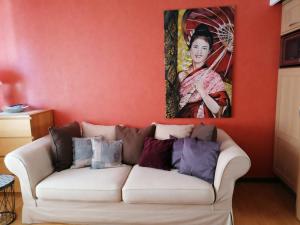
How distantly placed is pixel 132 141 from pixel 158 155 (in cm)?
36

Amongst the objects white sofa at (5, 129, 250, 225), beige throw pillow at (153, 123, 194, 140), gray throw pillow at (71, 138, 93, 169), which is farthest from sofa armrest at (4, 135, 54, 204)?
beige throw pillow at (153, 123, 194, 140)

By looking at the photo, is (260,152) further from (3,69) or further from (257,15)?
(3,69)

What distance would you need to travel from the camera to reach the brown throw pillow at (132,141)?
260 centimetres

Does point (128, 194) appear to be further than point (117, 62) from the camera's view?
No

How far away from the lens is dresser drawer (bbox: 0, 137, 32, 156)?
8.98 ft

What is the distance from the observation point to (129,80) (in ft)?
9.71

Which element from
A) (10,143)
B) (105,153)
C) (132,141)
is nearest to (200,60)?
(132,141)

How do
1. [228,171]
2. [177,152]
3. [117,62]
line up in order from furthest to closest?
[117,62] → [177,152] → [228,171]

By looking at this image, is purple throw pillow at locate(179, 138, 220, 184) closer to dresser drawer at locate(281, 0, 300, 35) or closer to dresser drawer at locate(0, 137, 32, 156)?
dresser drawer at locate(281, 0, 300, 35)

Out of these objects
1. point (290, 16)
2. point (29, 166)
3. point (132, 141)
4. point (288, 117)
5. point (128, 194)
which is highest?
point (290, 16)

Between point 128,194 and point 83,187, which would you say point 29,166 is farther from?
point 128,194

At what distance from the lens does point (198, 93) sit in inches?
113

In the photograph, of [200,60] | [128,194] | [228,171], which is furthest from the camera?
[200,60]

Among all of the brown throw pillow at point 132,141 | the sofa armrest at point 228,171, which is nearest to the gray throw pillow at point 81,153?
the brown throw pillow at point 132,141
